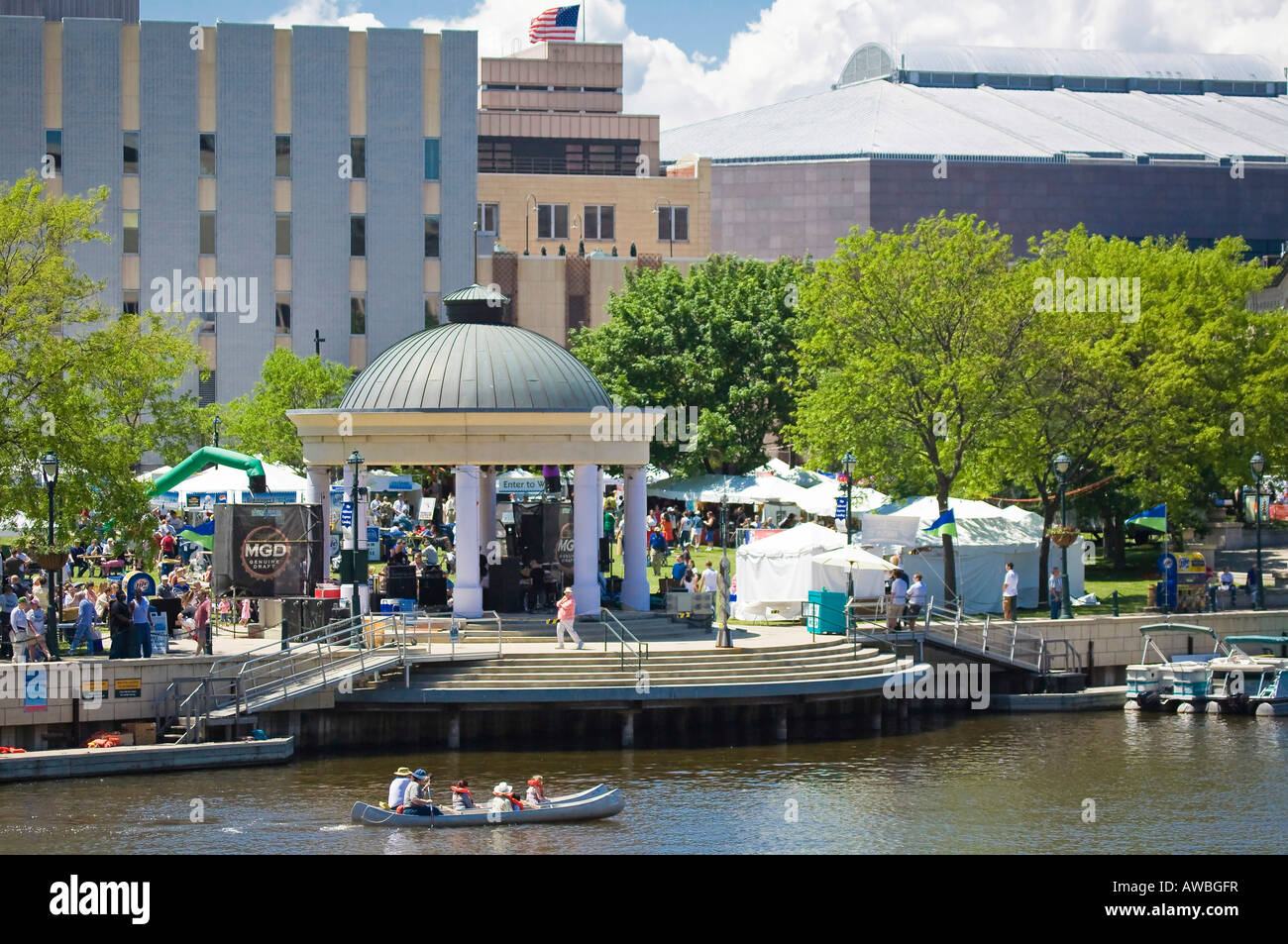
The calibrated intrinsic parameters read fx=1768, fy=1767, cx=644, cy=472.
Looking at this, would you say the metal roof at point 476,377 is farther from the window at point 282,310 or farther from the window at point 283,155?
the window at point 283,155

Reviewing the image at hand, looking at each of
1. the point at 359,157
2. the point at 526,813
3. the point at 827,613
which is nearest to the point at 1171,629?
the point at 827,613

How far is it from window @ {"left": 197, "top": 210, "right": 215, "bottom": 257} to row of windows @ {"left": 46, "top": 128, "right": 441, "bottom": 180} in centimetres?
187

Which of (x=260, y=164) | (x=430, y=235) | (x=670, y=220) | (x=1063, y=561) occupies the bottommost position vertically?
(x=1063, y=561)

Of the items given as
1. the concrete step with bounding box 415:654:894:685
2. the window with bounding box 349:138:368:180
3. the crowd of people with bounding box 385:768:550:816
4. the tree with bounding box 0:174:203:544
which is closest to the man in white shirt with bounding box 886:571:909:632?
the concrete step with bounding box 415:654:894:685

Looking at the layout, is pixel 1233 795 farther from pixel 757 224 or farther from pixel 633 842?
pixel 757 224

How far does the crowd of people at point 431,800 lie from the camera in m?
28.3

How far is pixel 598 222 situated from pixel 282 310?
98.5 ft

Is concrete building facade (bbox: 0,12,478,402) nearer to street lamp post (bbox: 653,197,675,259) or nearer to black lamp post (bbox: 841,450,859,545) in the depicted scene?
street lamp post (bbox: 653,197,675,259)

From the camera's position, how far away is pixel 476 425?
38750mm

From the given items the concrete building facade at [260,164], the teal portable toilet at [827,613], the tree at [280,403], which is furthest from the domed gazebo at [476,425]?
the concrete building facade at [260,164]

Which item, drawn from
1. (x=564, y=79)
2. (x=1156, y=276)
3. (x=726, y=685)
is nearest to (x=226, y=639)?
(x=726, y=685)

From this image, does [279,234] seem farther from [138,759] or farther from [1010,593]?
[138,759]

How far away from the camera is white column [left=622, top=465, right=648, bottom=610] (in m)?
41.8

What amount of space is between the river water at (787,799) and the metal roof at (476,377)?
27.7 ft
